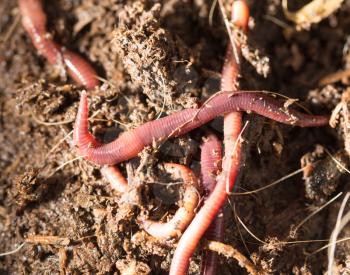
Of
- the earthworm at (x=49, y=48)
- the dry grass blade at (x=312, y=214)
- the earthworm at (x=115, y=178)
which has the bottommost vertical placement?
the dry grass blade at (x=312, y=214)

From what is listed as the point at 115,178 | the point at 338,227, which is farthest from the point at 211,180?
the point at 338,227

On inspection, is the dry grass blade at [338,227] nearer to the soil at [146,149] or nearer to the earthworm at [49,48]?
the soil at [146,149]

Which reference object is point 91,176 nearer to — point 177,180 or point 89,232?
point 89,232

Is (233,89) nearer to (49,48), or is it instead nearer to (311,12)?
(311,12)

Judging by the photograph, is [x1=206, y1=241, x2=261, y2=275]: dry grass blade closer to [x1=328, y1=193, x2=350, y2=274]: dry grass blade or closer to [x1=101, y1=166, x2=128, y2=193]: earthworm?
[x1=328, y1=193, x2=350, y2=274]: dry grass blade

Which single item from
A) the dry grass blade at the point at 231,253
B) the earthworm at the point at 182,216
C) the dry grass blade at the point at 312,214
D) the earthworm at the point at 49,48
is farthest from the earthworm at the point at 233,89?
the earthworm at the point at 49,48

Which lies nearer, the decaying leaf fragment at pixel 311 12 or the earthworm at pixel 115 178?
the earthworm at pixel 115 178

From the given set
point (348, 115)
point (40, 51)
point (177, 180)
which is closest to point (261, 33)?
point (348, 115)

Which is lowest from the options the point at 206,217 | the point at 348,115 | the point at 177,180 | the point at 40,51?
the point at 206,217
